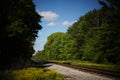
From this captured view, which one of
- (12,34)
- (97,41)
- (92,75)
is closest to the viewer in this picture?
(12,34)

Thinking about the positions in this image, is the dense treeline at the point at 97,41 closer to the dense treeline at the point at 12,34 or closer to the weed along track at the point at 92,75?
the weed along track at the point at 92,75

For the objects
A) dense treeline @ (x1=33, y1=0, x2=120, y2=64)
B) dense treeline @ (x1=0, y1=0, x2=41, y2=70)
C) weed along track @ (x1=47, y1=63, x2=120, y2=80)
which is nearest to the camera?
dense treeline @ (x1=0, y1=0, x2=41, y2=70)

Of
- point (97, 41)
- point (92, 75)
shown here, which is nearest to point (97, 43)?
point (97, 41)

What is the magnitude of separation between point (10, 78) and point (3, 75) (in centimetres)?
89

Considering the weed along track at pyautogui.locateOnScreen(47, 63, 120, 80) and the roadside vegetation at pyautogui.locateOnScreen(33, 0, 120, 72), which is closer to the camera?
the weed along track at pyautogui.locateOnScreen(47, 63, 120, 80)

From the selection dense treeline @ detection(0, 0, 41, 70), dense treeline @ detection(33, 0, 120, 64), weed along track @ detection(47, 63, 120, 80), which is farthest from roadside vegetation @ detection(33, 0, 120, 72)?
dense treeline @ detection(0, 0, 41, 70)

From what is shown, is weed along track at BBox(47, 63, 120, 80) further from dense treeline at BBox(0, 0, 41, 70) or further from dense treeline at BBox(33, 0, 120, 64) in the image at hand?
dense treeline at BBox(33, 0, 120, 64)

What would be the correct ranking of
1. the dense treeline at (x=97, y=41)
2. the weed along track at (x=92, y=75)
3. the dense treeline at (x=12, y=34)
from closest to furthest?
the dense treeline at (x=12, y=34) < the weed along track at (x=92, y=75) < the dense treeline at (x=97, y=41)

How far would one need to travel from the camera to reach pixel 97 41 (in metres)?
53.0

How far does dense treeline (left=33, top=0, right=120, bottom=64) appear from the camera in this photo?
30453 millimetres

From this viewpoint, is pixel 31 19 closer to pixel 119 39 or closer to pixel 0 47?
pixel 0 47

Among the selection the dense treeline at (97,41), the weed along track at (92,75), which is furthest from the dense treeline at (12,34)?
the dense treeline at (97,41)

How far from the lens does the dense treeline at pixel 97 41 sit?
3045cm

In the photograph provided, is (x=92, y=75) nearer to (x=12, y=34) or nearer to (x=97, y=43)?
(x=12, y=34)
